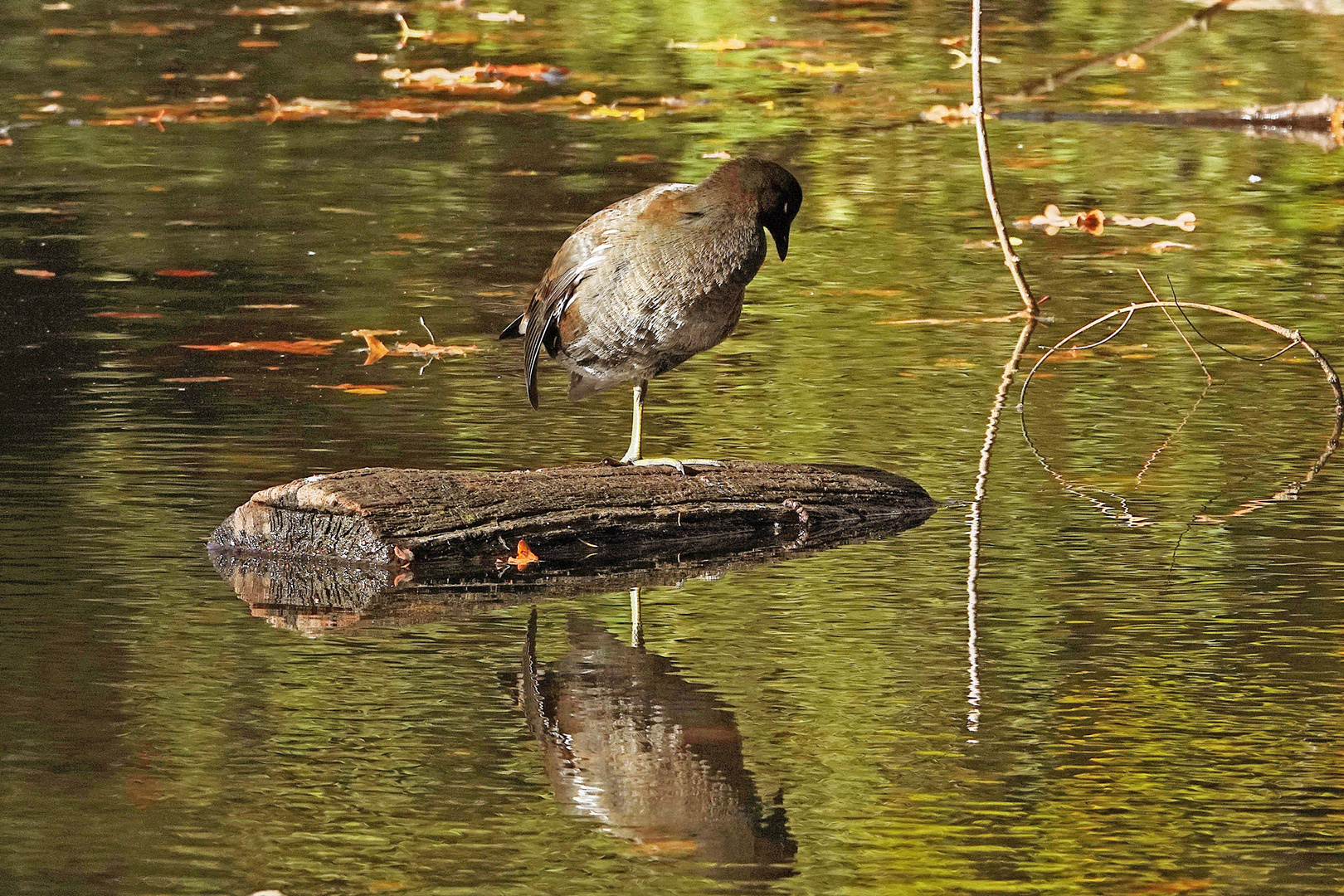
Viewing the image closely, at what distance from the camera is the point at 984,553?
6625 millimetres

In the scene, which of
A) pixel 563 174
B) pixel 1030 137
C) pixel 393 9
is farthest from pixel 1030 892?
pixel 393 9

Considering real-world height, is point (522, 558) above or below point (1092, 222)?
below

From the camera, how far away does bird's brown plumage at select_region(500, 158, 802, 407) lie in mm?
6617

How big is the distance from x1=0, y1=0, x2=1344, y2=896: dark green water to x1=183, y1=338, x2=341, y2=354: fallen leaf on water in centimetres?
9

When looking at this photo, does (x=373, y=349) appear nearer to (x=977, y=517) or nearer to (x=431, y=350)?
(x=431, y=350)

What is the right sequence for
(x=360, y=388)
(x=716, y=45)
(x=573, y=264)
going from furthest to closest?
(x=716, y=45), (x=360, y=388), (x=573, y=264)

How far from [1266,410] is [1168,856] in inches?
160

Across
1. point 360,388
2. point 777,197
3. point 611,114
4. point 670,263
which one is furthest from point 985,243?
point 670,263

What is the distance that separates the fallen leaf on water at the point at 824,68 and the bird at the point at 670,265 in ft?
33.9

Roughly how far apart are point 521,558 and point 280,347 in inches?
120

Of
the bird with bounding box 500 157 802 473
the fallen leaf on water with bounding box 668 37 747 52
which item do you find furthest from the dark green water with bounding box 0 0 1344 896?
the fallen leaf on water with bounding box 668 37 747 52

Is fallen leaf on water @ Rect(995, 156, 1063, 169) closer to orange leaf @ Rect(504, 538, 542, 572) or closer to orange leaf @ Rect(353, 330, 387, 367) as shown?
orange leaf @ Rect(353, 330, 387, 367)

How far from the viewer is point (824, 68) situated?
17.1 metres

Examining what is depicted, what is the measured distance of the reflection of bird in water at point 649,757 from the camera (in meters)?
4.58
